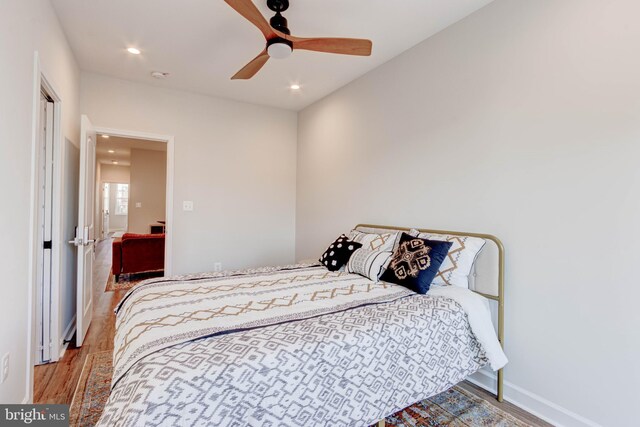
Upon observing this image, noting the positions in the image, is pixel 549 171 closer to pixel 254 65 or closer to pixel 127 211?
pixel 254 65

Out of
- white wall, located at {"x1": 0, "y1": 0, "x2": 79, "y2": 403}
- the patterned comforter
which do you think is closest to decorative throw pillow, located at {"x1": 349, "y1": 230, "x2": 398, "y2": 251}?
the patterned comforter

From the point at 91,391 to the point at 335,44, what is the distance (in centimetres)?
285

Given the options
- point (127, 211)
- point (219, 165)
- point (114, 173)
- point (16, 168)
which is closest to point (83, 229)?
point (16, 168)

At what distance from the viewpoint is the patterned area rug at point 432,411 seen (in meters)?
1.83

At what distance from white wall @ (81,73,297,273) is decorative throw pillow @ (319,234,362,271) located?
1743 millimetres

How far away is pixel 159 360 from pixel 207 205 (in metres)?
3.06

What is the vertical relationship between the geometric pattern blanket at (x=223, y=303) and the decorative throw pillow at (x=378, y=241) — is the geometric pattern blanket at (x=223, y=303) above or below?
below

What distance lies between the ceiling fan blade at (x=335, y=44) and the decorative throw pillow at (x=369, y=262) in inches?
60.0

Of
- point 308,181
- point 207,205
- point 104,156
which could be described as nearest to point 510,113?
point 308,181

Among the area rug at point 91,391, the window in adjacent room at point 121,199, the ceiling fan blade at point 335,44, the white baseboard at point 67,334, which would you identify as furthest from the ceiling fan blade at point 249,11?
the window in adjacent room at point 121,199

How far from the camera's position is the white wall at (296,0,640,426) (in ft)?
5.32

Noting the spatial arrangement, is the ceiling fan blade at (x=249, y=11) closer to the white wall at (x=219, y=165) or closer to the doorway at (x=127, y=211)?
the doorway at (x=127, y=211)

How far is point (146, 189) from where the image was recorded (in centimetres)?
793

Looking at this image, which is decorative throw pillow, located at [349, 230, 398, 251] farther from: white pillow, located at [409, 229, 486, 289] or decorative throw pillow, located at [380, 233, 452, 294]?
white pillow, located at [409, 229, 486, 289]
